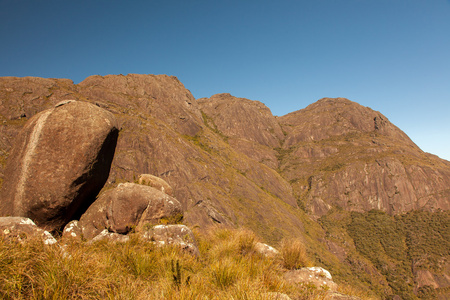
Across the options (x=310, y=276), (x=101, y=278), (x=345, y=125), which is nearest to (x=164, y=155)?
(x=310, y=276)

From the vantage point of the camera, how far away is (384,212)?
119812 millimetres

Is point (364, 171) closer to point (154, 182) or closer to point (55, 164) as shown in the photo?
point (154, 182)

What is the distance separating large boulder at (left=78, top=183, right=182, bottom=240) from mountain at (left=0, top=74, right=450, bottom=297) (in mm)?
42585

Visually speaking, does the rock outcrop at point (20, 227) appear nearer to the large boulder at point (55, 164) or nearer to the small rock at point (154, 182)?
the large boulder at point (55, 164)

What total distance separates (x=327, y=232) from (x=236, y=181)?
55.7 meters

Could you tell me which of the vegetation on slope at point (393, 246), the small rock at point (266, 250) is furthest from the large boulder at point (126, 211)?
the vegetation on slope at point (393, 246)

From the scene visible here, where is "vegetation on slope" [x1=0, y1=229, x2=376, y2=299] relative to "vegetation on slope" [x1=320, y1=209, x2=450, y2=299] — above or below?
above

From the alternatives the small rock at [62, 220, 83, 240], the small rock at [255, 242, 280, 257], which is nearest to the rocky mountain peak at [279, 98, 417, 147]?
the small rock at [255, 242, 280, 257]

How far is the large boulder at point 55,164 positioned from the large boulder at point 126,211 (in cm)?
81

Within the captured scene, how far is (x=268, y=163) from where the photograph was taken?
16162 cm

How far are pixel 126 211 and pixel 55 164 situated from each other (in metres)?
3.40

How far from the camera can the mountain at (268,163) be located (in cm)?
7700

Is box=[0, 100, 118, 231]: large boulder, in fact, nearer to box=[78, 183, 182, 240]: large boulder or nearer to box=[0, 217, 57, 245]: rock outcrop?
box=[78, 183, 182, 240]: large boulder

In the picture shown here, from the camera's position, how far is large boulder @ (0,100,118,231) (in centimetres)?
832
